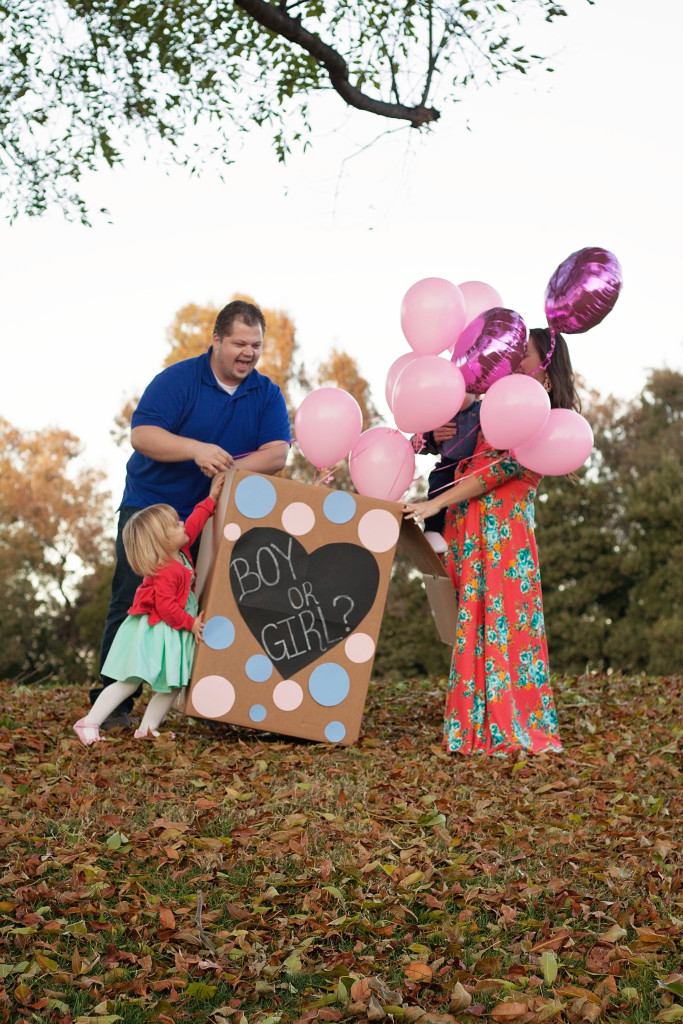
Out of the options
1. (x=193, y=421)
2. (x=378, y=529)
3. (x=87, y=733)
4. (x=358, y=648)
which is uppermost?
(x=193, y=421)

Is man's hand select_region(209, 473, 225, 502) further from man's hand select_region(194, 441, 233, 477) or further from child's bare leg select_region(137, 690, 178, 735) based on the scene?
child's bare leg select_region(137, 690, 178, 735)

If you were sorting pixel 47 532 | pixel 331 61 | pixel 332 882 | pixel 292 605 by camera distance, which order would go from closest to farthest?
pixel 332 882, pixel 292 605, pixel 331 61, pixel 47 532

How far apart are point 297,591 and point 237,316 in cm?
135

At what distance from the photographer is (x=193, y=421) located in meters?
5.05

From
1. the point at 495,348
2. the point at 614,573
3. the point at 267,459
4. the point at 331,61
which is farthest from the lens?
the point at 614,573

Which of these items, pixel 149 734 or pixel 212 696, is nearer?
pixel 212 696

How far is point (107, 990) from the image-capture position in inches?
100.0

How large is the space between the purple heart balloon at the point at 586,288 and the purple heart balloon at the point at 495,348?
0.23m

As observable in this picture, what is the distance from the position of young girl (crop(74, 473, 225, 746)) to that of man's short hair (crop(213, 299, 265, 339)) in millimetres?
725

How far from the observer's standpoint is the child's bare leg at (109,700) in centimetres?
489

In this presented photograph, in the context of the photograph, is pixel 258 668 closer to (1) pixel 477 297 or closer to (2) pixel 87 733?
(2) pixel 87 733

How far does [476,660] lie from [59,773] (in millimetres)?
2009

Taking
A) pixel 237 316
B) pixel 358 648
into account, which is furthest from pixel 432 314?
pixel 358 648

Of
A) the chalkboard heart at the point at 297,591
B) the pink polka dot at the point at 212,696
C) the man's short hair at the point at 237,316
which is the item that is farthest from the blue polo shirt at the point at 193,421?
the pink polka dot at the point at 212,696
